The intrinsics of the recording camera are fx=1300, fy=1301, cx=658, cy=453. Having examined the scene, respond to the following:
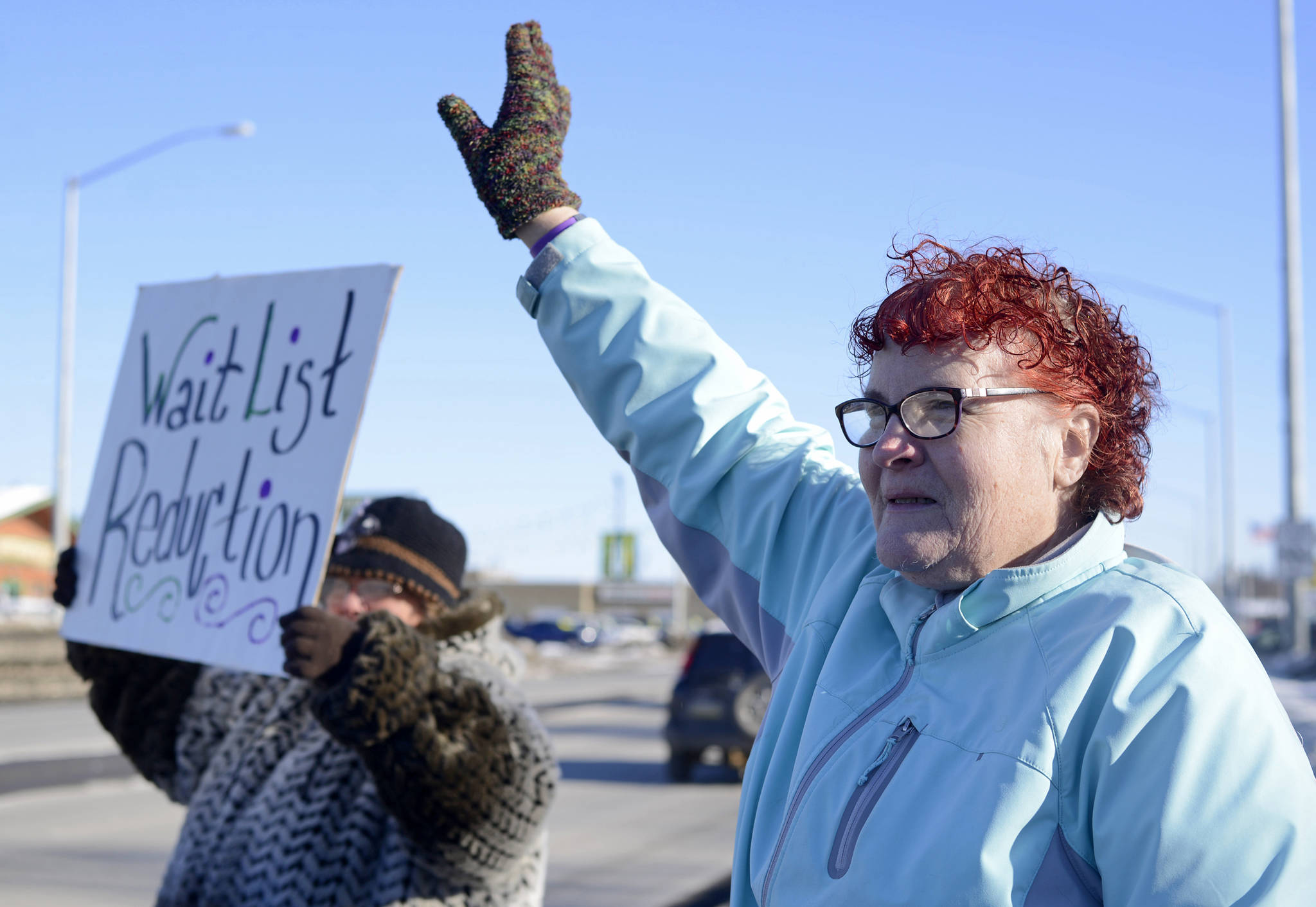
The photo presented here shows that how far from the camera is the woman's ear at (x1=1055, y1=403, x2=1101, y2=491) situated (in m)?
1.75

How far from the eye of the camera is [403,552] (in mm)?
2957

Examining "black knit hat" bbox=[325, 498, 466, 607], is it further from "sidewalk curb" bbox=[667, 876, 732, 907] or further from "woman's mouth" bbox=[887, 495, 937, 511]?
"sidewalk curb" bbox=[667, 876, 732, 907]

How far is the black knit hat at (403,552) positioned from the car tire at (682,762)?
10.2 metres

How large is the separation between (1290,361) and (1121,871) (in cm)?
1638

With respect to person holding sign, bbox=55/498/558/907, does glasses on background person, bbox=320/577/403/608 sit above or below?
above

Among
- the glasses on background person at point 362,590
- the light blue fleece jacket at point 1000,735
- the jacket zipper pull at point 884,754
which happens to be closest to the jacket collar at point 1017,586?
the light blue fleece jacket at point 1000,735

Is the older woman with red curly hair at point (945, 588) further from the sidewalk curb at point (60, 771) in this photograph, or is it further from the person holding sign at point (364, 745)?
the sidewalk curb at point (60, 771)

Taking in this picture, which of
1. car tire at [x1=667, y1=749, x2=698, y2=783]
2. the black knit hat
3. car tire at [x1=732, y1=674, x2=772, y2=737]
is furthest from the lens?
car tire at [x1=667, y1=749, x2=698, y2=783]

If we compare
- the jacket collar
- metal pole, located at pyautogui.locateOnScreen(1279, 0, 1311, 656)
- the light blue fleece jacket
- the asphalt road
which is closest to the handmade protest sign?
the light blue fleece jacket

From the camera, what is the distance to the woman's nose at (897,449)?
5.71ft

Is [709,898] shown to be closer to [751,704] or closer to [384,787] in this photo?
[384,787]

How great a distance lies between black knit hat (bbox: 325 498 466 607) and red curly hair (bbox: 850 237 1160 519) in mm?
1451

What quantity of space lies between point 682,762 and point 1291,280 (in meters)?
9.76

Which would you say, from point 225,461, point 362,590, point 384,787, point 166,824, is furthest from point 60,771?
point 384,787
